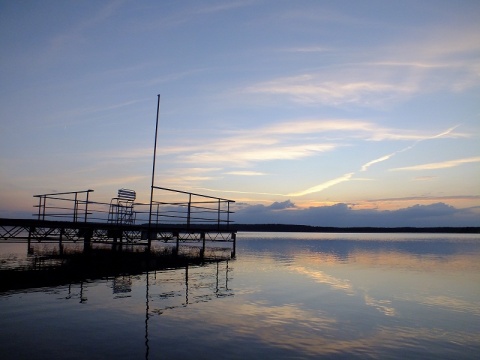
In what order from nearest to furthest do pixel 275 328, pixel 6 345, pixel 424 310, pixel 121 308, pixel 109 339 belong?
pixel 6 345 → pixel 109 339 → pixel 275 328 → pixel 121 308 → pixel 424 310

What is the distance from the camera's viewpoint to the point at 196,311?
1173cm

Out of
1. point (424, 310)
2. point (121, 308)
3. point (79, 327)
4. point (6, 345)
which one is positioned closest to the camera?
point (6, 345)

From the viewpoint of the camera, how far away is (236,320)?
10812mm

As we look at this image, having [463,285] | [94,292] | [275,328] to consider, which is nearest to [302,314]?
[275,328]

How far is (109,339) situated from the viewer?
8531 millimetres

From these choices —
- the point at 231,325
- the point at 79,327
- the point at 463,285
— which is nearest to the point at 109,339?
the point at 79,327

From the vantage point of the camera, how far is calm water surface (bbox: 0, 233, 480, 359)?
821 centimetres

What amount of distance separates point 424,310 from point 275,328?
618cm

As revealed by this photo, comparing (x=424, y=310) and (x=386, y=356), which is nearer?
(x=386, y=356)

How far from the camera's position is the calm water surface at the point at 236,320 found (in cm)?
821

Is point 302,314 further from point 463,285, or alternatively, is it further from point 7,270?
point 7,270

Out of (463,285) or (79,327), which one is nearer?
(79,327)

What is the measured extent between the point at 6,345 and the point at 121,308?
403cm

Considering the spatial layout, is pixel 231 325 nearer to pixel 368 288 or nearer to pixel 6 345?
pixel 6 345
